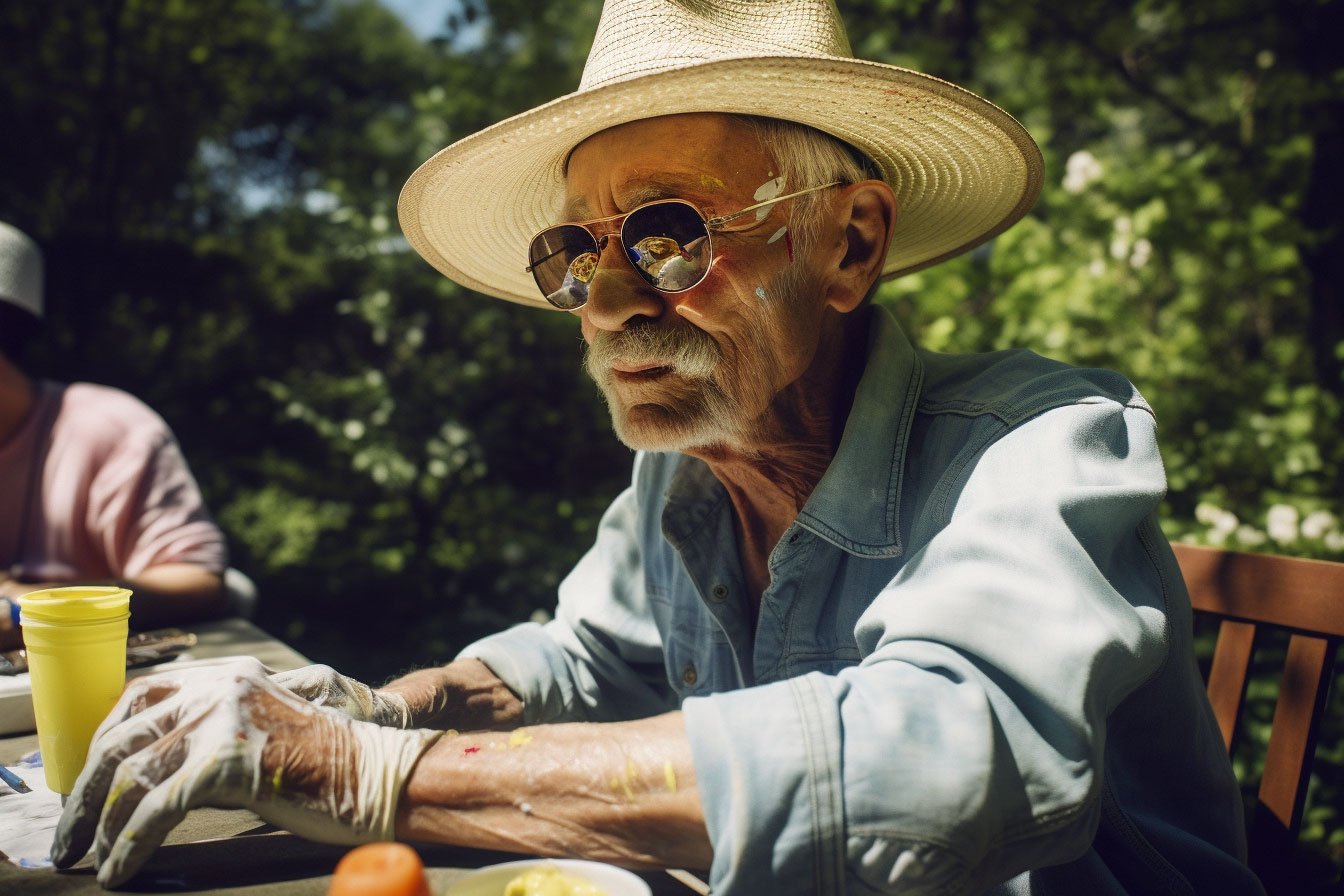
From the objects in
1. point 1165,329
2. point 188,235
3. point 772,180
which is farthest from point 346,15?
point 772,180

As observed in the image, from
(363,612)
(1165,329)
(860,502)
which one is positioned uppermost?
(1165,329)

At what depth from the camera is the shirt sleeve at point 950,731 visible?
3.33ft

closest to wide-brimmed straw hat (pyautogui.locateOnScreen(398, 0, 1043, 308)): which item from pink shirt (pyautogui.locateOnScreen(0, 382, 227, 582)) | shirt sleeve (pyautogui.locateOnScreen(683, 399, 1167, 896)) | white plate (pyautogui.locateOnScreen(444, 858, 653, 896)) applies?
shirt sleeve (pyautogui.locateOnScreen(683, 399, 1167, 896))

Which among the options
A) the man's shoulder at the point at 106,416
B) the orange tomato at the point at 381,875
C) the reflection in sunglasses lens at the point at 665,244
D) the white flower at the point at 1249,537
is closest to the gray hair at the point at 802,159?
the reflection in sunglasses lens at the point at 665,244

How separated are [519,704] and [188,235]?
8048mm

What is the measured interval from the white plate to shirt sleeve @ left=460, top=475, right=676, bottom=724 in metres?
0.83

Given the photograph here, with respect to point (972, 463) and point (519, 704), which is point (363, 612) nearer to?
point (519, 704)

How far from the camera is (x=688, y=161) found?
165 cm

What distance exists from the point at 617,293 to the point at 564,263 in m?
0.17

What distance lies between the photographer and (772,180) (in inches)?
66.6

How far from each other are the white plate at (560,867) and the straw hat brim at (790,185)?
1.05 m

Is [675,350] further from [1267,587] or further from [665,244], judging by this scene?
[1267,587]

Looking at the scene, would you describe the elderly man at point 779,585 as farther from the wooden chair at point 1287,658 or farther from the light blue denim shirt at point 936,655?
the wooden chair at point 1287,658

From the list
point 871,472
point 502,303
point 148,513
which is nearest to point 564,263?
point 871,472
